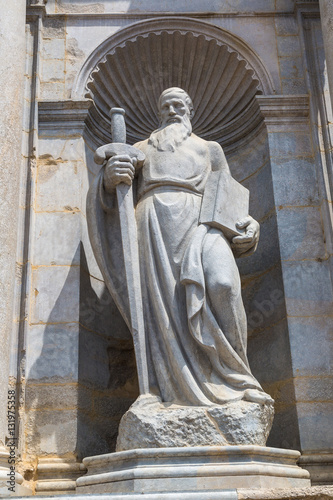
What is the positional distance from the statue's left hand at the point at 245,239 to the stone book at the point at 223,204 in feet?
0.12

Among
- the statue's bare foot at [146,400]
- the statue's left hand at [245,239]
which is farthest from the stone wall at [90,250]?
the statue's bare foot at [146,400]

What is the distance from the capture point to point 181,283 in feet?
16.1

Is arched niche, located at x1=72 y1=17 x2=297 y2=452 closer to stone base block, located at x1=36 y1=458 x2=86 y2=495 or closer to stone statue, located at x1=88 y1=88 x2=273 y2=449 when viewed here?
stone statue, located at x1=88 y1=88 x2=273 y2=449

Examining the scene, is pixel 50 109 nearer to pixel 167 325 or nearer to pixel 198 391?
pixel 167 325

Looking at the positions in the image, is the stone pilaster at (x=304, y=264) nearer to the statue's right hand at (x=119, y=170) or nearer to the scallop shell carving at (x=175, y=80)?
the scallop shell carving at (x=175, y=80)

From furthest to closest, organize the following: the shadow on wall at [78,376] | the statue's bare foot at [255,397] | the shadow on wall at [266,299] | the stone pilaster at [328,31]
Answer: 1. the stone pilaster at [328,31]
2. the shadow on wall at [266,299]
3. the shadow on wall at [78,376]
4. the statue's bare foot at [255,397]

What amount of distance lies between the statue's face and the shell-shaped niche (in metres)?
1.13

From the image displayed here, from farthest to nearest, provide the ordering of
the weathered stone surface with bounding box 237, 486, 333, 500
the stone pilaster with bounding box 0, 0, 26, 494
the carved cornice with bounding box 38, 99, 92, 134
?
the carved cornice with bounding box 38, 99, 92, 134, the stone pilaster with bounding box 0, 0, 26, 494, the weathered stone surface with bounding box 237, 486, 333, 500

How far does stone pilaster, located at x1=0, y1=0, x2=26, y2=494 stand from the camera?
470cm

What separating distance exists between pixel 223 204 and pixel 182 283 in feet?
2.30

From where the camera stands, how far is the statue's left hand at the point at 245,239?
16.9 feet

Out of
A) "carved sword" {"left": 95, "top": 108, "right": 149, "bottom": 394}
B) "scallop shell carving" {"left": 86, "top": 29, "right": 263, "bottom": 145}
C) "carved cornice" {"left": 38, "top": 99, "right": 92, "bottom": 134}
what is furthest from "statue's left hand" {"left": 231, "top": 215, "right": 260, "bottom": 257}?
"carved cornice" {"left": 38, "top": 99, "right": 92, "bottom": 134}

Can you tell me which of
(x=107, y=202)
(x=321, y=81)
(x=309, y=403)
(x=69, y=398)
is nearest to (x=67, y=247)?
(x=107, y=202)

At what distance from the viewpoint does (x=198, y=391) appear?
15.2 ft
